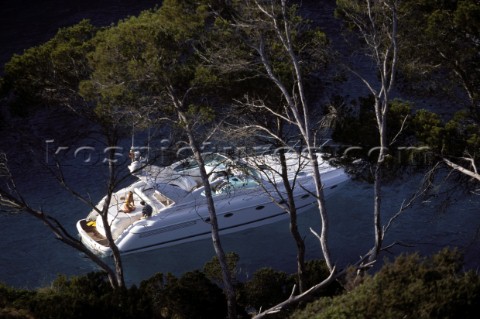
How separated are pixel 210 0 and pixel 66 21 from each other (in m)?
25.9

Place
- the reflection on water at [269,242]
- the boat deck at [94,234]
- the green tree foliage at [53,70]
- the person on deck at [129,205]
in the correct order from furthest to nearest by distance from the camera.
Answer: the person on deck at [129,205]
the boat deck at [94,234]
the reflection on water at [269,242]
the green tree foliage at [53,70]

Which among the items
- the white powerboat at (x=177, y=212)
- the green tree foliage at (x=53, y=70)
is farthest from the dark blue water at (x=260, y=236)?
the green tree foliage at (x=53, y=70)

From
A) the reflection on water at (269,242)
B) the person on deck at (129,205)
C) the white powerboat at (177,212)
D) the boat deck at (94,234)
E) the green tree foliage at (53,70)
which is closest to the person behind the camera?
the green tree foliage at (53,70)

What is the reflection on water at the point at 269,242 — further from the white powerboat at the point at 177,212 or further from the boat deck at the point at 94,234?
the boat deck at the point at 94,234

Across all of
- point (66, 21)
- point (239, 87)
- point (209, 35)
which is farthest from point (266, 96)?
point (66, 21)

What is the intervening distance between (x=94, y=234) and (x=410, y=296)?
13.0 meters

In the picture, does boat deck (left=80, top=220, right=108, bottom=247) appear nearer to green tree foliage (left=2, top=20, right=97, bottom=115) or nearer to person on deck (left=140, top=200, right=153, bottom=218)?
person on deck (left=140, top=200, right=153, bottom=218)

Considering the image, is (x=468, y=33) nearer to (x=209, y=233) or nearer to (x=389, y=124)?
(x=389, y=124)

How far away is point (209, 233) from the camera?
2403 cm

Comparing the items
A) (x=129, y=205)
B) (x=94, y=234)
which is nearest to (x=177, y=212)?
(x=129, y=205)

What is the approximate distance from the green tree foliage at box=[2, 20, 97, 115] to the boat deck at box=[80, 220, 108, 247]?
506 cm

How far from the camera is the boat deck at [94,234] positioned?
22.8 meters

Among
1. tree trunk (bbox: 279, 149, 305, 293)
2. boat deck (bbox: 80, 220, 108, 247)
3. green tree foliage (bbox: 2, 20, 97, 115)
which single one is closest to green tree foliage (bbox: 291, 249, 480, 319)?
tree trunk (bbox: 279, 149, 305, 293)

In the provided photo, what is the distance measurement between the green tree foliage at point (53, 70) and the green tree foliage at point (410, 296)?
9296 mm
